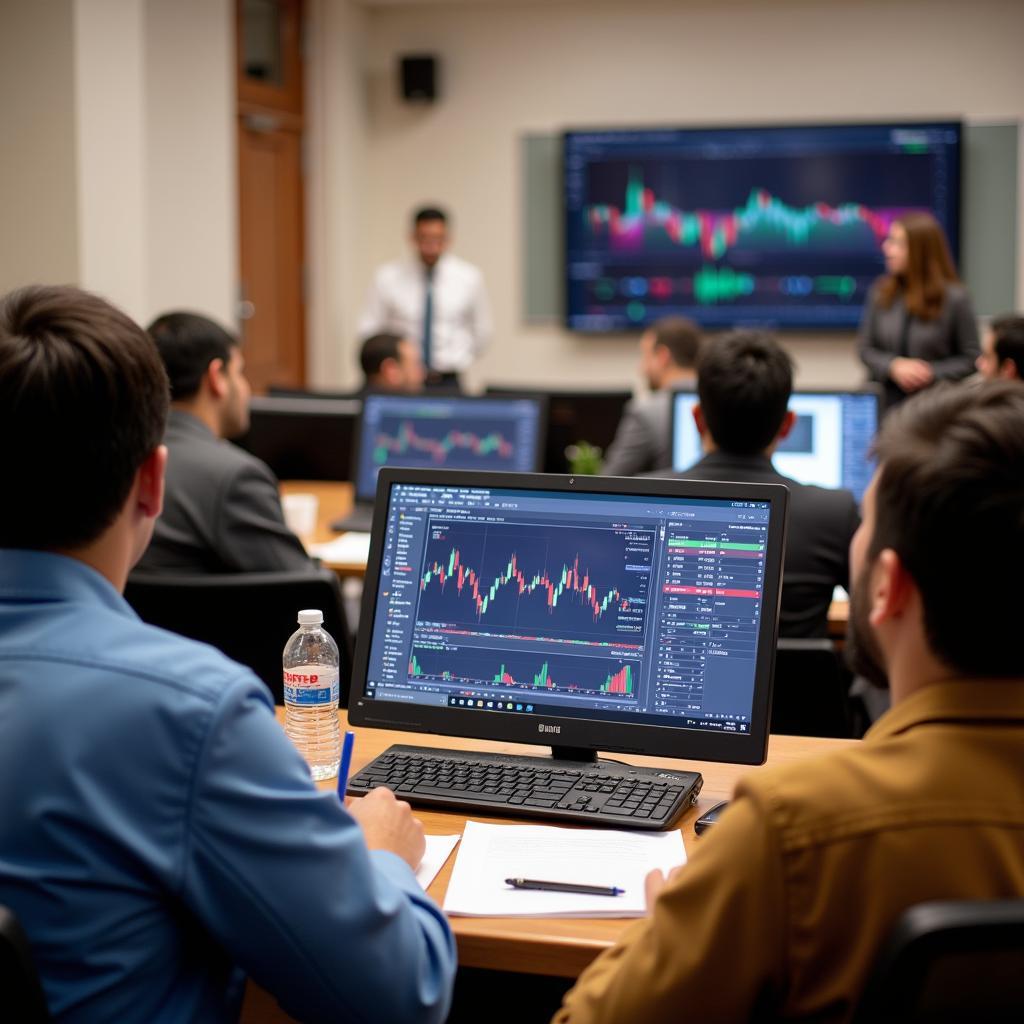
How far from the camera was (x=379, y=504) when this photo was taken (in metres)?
1.75

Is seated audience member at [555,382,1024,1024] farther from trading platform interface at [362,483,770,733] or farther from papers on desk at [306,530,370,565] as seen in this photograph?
papers on desk at [306,530,370,565]

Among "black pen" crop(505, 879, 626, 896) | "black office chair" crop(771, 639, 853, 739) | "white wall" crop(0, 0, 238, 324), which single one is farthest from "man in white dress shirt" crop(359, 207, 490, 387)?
"black pen" crop(505, 879, 626, 896)

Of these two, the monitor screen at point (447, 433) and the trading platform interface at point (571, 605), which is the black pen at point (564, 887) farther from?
the monitor screen at point (447, 433)

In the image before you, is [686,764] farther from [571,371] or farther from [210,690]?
[571,371]

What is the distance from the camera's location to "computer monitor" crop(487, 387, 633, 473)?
A: 4.19 meters

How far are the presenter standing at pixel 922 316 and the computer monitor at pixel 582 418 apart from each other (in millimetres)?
1710

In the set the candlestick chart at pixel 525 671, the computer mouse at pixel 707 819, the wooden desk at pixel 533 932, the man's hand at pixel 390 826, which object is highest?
the candlestick chart at pixel 525 671

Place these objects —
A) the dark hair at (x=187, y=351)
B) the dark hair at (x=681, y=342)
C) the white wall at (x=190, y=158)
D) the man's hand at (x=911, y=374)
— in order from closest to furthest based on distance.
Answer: the dark hair at (x=187, y=351)
the dark hair at (x=681, y=342)
the man's hand at (x=911, y=374)
the white wall at (x=190, y=158)

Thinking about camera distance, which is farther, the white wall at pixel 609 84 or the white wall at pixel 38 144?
the white wall at pixel 609 84

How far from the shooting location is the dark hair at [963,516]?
38.5 inches

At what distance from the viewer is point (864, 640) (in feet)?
3.75

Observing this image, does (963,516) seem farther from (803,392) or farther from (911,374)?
(911,374)

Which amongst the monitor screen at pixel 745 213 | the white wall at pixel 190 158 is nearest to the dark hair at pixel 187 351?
the white wall at pixel 190 158

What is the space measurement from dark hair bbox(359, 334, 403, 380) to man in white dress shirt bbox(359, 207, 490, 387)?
249 cm
